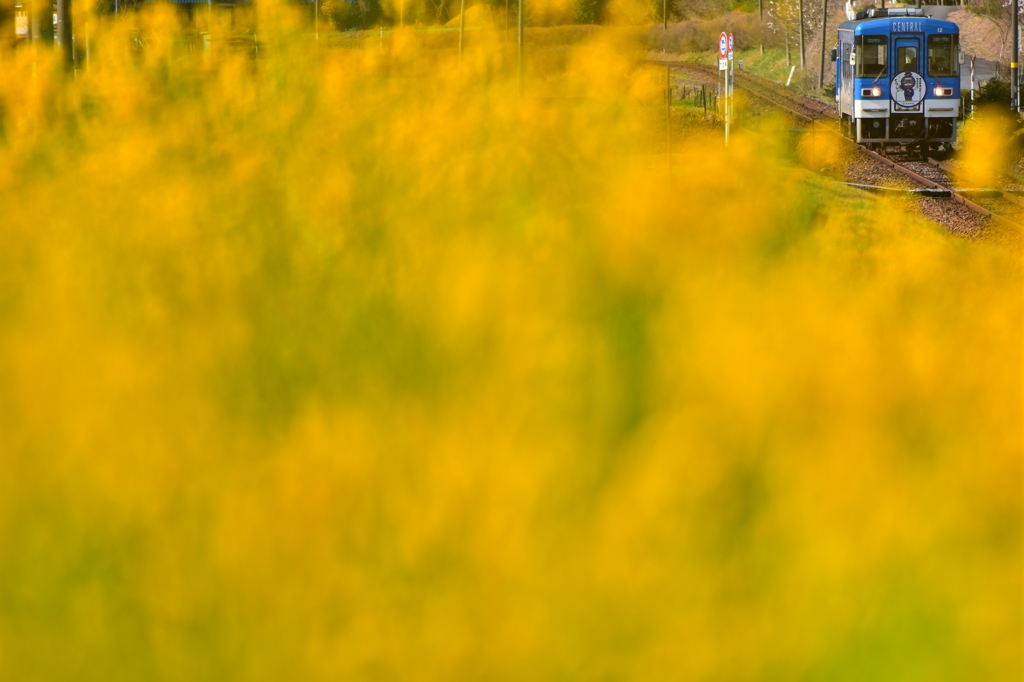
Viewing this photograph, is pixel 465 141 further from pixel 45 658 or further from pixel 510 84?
pixel 510 84

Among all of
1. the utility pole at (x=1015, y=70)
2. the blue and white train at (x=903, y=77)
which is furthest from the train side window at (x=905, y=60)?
the utility pole at (x=1015, y=70)

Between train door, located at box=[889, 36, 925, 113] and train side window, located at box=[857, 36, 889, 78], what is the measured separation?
19cm

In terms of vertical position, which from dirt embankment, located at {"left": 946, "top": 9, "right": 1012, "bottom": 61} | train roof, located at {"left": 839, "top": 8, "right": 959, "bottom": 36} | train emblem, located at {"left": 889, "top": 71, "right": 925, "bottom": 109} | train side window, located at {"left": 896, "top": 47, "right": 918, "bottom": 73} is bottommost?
train emblem, located at {"left": 889, "top": 71, "right": 925, "bottom": 109}

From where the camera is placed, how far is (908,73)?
18.6 meters

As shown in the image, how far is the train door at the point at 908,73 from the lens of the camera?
18.5 meters

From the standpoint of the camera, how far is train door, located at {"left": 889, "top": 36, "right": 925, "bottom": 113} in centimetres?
1855

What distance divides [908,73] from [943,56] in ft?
2.42

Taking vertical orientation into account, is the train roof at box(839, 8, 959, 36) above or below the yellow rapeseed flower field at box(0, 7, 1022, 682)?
above

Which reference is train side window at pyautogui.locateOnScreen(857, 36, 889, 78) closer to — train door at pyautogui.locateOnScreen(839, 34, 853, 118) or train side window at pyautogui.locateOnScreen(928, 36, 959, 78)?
train door at pyautogui.locateOnScreen(839, 34, 853, 118)

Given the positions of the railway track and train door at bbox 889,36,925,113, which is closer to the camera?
the railway track

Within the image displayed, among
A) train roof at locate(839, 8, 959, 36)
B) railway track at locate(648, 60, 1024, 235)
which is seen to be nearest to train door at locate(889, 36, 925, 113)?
train roof at locate(839, 8, 959, 36)

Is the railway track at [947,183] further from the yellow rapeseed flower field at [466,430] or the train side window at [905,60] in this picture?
the yellow rapeseed flower field at [466,430]

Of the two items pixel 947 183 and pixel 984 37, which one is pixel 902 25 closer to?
pixel 947 183

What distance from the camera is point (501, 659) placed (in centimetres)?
353
